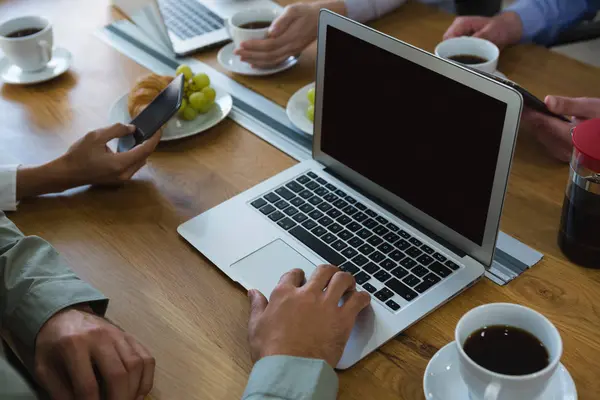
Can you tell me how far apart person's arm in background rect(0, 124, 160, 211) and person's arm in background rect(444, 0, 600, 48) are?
29.7 inches

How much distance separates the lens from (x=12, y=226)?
3.04ft

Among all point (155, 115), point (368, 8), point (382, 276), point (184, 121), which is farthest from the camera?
point (368, 8)

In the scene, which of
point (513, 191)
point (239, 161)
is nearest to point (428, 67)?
point (513, 191)

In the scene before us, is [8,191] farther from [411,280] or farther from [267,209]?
[411,280]

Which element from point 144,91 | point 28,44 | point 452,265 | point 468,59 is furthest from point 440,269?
point 28,44

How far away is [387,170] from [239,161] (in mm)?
294

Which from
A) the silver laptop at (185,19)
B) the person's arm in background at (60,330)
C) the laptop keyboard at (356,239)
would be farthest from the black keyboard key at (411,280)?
the silver laptop at (185,19)

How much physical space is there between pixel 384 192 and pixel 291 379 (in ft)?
1.20

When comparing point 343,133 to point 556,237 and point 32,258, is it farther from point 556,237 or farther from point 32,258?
point 32,258

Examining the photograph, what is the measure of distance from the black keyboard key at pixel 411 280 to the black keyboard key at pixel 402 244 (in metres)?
0.06

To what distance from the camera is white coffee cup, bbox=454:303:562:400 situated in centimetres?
63

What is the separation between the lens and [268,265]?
2.98ft

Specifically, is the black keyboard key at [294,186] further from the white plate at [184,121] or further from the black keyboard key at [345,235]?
the white plate at [184,121]

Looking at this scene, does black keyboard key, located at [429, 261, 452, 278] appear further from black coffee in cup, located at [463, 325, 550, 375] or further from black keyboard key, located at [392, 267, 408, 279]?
black coffee in cup, located at [463, 325, 550, 375]
